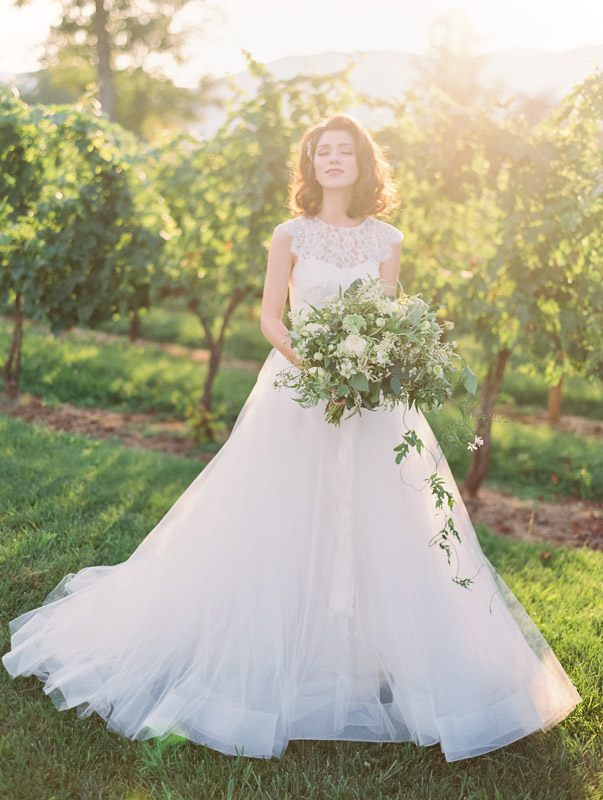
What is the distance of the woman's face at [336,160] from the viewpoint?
321 centimetres

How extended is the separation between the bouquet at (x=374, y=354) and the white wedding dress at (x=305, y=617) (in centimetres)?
42

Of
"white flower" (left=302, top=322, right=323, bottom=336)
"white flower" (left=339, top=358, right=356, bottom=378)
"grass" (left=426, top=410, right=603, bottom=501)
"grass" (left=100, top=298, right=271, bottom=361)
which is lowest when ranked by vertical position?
"grass" (left=426, top=410, right=603, bottom=501)

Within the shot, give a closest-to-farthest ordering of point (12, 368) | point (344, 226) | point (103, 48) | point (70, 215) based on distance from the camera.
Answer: point (344, 226) → point (70, 215) → point (12, 368) → point (103, 48)

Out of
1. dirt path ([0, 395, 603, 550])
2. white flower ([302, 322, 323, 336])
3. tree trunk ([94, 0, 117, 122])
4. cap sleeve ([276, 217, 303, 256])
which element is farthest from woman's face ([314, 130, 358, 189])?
tree trunk ([94, 0, 117, 122])

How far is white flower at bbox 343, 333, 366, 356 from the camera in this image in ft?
7.98

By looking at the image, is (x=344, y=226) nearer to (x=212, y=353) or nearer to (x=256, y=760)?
(x=256, y=760)

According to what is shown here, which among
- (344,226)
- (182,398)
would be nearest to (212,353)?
(182,398)

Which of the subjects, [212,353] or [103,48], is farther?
[103,48]

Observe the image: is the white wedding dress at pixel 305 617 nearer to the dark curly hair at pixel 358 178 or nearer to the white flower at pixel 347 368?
the dark curly hair at pixel 358 178

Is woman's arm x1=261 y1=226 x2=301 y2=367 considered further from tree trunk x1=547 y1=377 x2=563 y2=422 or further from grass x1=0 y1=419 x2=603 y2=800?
tree trunk x1=547 y1=377 x2=563 y2=422

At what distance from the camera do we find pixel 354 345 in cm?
244

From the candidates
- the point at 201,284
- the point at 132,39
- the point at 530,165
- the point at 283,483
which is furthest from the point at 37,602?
the point at 132,39

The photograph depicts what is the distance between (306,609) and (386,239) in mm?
1779

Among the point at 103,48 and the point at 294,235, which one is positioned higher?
the point at 103,48
